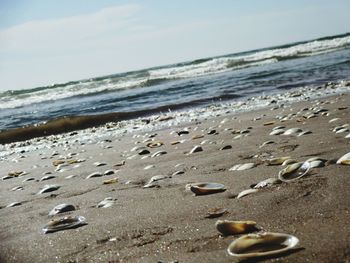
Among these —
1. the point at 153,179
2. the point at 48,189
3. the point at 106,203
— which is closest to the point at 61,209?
the point at 106,203

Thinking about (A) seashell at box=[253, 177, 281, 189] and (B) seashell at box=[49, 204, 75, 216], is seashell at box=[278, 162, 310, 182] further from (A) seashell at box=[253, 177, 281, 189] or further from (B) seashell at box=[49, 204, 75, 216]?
(B) seashell at box=[49, 204, 75, 216]

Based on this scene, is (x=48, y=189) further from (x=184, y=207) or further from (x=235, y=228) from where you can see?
(x=235, y=228)

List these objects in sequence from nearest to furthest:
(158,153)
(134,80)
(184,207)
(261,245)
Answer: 1. (261,245)
2. (184,207)
3. (158,153)
4. (134,80)

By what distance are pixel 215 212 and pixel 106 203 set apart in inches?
36.6

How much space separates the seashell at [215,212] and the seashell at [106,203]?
829mm

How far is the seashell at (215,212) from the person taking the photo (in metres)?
2.03

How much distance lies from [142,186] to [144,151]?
1797 millimetres

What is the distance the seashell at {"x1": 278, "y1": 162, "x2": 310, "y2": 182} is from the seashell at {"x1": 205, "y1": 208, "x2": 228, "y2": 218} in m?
0.51

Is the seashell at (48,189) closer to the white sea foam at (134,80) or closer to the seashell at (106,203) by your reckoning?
the seashell at (106,203)

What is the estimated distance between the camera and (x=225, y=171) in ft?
10.2

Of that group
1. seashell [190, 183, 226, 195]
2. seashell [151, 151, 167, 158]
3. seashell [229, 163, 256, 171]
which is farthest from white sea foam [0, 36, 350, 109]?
seashell [190, 183, 226, 195]

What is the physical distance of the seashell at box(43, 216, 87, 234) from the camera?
2250 millimetres

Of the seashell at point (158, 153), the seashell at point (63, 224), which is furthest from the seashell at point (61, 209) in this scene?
the seashell at point (158, 153)

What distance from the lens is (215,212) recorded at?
6.77ft
